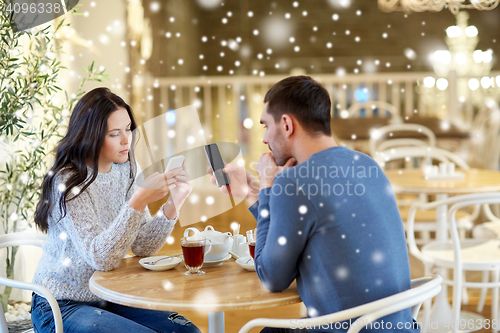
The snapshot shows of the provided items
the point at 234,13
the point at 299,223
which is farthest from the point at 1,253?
the point at 234,13

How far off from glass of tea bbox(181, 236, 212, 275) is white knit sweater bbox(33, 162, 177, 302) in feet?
0.49

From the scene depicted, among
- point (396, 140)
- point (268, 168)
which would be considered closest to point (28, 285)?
point (268, 168)

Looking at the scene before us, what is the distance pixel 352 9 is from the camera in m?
7.20

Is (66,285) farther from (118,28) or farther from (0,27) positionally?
(118,28)

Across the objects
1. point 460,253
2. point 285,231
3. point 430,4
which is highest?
point 430,4

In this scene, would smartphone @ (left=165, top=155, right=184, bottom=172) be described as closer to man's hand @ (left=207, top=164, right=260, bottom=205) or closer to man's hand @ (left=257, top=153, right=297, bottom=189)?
man's hand @ (left=207, top=164, right=260, bottom=205)

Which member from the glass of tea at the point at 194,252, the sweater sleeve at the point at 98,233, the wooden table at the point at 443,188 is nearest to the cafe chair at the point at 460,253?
the wooden table at the point at 443,188

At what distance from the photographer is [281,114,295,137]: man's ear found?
108 cm

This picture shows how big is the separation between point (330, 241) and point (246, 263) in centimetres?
30

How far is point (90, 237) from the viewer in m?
1.20

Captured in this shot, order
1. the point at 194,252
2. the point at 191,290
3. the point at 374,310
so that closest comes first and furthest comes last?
1. the point at 374,310
2. the point at 191,290
3. the point at 194,252

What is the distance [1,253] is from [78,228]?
3.83 feet

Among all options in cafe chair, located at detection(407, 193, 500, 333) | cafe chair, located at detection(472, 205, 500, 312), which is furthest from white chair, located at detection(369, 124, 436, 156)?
cafe chair, located at detection(407, 193, 500, 333)

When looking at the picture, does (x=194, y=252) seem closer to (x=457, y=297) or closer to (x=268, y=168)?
(x=268, y=168)
